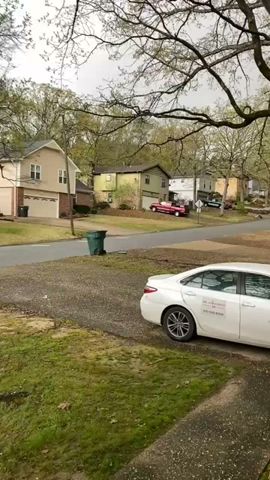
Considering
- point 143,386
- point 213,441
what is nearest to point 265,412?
point 213,441

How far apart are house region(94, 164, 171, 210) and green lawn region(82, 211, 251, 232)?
227 inches

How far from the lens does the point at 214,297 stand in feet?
26.5

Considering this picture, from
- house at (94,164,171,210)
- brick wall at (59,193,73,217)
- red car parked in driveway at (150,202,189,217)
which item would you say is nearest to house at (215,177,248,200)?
house at (94,164,171,210)

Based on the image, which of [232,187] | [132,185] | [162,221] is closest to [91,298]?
[162,221]

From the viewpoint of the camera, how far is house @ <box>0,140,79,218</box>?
45.2m

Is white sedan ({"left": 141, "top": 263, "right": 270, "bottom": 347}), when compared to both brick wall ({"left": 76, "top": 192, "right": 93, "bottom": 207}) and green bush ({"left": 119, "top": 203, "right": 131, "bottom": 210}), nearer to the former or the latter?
brick wall ({"left": 76, "top": 192, "right": 93, "bottom": 207})

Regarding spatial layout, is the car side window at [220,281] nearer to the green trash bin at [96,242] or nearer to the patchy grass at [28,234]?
the green trash bin at [96,242]

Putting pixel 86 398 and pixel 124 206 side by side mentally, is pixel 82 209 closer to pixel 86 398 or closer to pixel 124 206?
Answer: pixel 124 206

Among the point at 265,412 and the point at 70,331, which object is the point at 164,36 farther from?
the point at 265,412

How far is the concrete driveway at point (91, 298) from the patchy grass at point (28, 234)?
43.1ft

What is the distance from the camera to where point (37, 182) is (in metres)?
46.9

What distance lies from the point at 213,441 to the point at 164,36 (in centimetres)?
1171

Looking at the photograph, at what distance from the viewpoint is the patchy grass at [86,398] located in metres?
4.52

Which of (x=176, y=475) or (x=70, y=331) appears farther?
(x=70, y=331)
